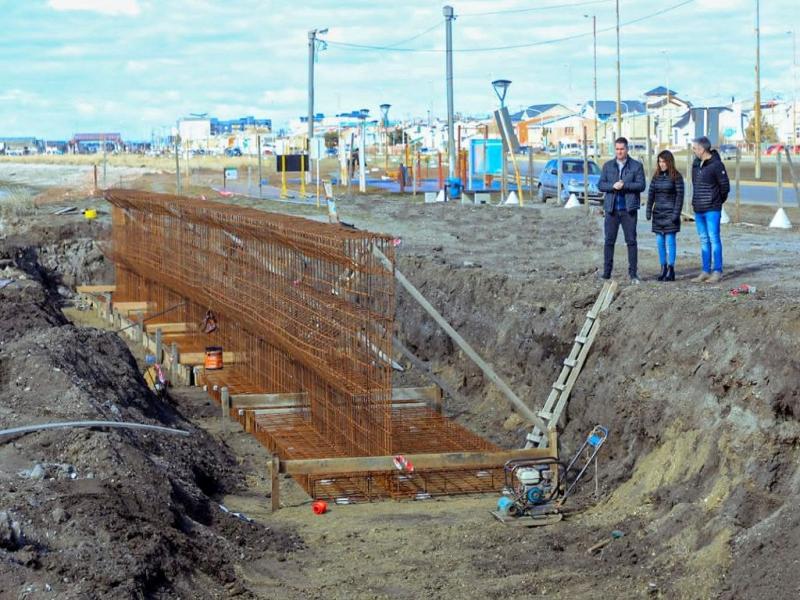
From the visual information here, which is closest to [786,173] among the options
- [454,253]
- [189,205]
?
[454,253]

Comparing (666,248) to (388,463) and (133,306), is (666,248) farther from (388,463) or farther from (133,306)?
(133,306)

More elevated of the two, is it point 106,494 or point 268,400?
point 106,494

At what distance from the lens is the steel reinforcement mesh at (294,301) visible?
11.0 m

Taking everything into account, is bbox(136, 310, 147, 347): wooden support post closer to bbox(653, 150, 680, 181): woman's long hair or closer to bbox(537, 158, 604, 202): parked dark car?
bbox(653, 150, 680, 181): woman's long hair

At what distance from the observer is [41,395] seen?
11.7 meters

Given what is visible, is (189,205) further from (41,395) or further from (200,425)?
(41,395)

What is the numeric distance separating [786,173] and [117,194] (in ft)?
107

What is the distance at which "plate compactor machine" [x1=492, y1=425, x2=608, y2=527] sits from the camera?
9.95 meters

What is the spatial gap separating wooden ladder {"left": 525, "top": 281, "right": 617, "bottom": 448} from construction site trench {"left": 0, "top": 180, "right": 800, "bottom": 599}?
4.5 inches

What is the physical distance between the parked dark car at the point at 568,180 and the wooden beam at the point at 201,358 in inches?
681

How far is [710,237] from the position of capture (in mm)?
13531

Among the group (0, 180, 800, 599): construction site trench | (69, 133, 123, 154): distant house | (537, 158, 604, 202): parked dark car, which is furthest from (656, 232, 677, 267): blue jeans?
(69, 133, 123, 154): distant house

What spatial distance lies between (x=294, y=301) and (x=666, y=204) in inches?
165

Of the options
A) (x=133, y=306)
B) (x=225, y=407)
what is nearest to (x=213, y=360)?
(x=225, y=407)
